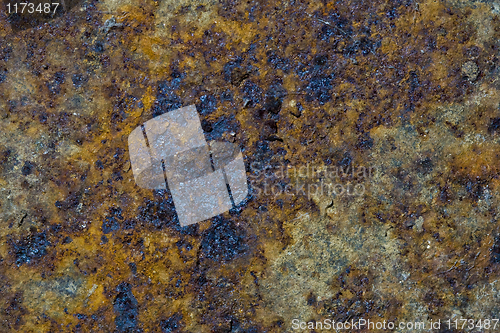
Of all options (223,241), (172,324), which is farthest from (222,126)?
(172,324)

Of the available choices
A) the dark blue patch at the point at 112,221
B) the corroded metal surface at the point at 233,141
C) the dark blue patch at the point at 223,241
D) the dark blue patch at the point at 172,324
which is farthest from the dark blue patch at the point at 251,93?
the dark blue patch at the point at 172,324

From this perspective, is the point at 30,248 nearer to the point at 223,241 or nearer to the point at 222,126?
the point at 223,241

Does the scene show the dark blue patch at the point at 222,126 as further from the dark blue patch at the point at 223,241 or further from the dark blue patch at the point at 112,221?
the dark blue patch at the point at 112,221

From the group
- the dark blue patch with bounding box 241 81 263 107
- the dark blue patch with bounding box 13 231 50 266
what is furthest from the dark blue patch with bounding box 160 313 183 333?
the dark blue patch with bounding box 241 81 263 107

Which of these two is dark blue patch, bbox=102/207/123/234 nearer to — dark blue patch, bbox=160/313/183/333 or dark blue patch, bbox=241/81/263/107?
dark blue patch, bbox=160/313/183/333

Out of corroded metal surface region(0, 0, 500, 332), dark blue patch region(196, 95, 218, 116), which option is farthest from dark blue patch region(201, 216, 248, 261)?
dark blue patch region(196, 95, 218, 116)

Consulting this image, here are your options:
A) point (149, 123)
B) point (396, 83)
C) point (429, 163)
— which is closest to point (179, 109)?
point (149, 123)

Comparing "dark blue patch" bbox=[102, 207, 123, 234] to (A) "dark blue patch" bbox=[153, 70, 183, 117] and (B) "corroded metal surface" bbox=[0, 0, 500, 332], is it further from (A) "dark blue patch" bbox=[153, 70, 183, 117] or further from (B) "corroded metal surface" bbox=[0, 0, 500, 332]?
(A) "dark blue patch" bbox=[153, 70, 183, 117]

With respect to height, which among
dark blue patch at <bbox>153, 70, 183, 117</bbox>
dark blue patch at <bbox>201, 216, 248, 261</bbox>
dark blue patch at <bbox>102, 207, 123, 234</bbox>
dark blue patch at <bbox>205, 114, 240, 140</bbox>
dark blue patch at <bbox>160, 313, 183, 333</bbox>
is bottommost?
dark blue patch at <bbox>160, 313, 183, 333</bbox>

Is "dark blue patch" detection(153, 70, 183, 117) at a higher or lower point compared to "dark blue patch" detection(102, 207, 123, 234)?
higher
